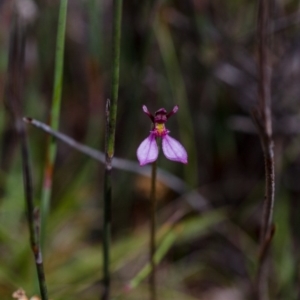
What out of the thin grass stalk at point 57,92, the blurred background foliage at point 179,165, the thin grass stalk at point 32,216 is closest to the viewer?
the thin grass stalk at point 32,216

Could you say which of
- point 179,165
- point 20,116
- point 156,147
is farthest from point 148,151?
point 179,165

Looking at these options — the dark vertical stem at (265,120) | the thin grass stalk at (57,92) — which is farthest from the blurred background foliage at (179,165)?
the dark vertical stem at (265,120)

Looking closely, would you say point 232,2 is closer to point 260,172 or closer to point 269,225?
point 260,172

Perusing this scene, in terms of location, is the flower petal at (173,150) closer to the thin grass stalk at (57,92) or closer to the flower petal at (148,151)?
the flower petal at (148,151)

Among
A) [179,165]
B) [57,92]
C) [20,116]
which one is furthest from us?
[179,165]

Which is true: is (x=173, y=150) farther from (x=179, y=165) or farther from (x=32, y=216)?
(x=179, y=165)

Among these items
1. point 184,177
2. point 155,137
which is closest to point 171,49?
point 184,177

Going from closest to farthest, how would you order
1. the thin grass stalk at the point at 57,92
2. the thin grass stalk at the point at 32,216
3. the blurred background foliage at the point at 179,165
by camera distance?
the thin grass stalk at the point at 32,216, the thin grass stalk at the point at 57,92, the blurred background foliage at the point at 179,165
